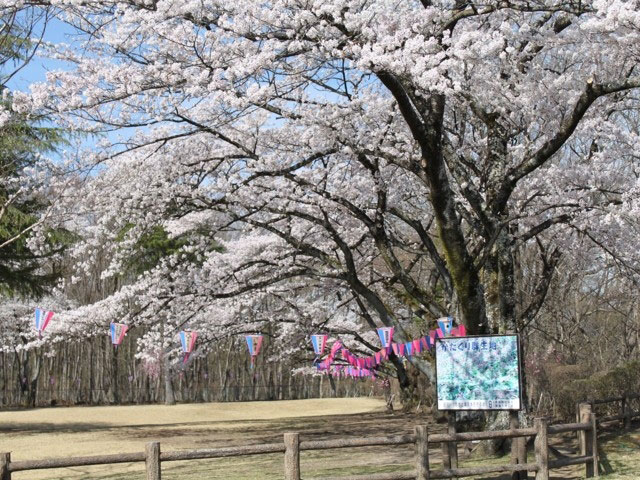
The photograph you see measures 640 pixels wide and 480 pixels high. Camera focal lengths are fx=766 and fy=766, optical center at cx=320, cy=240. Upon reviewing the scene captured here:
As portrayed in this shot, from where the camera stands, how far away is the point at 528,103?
35.7ft

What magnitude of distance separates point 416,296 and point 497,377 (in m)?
5.16

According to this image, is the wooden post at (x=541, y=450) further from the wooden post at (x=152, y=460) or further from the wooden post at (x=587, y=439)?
the wooden post at (x=152, y=460)

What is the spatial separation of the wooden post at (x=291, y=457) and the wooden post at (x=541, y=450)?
3112 mm

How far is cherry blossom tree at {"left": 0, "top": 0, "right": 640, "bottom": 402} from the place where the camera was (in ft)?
29.8

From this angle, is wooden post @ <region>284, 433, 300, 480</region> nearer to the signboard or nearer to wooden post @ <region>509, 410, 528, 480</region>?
the signboard

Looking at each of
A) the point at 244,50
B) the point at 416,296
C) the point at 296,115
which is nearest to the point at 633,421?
the point at 416,296

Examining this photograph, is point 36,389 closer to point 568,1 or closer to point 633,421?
point 633,421

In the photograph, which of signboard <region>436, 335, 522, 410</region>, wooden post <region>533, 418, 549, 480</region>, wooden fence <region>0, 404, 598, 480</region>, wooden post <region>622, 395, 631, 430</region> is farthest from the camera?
wooden post <region>622, 395, 631, 430</region>

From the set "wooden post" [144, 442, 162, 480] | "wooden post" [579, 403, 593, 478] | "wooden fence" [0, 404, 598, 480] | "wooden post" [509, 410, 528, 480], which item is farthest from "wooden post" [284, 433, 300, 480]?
"wooden post" [579, 403, 593, 478]

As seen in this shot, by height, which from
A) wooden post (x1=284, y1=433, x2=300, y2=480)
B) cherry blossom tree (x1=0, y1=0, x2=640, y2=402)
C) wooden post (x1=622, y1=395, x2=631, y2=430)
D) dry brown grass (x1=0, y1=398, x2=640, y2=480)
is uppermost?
cherry blossom tree (x1=0, y1=0, x2=640, y2=402)

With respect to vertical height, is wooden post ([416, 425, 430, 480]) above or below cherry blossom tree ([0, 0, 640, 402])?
below

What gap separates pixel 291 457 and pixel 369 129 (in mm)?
6599

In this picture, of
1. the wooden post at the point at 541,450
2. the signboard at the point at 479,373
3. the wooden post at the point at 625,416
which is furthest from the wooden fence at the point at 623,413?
the signboard at the point at 479,373

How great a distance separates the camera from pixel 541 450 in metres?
9.11
